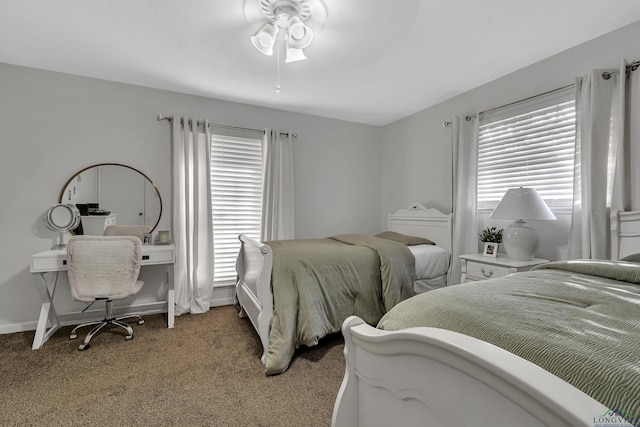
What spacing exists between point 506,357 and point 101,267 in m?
2.77

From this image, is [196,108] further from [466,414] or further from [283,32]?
[466,414]

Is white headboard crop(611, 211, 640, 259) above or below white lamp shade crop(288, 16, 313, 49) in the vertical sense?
below

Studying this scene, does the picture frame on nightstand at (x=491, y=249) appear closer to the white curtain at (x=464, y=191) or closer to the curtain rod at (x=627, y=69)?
the white curtain at (x=464, y=191)

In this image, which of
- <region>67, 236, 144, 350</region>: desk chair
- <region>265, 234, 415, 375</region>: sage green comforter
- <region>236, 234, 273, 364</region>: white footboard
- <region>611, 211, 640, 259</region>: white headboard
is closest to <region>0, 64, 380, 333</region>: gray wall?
<region>67, 236, 144, 350</region>: desk chair

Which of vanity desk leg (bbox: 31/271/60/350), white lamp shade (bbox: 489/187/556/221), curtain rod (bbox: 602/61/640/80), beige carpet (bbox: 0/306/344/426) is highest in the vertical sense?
curtain rod (bbox: 602/61/640/80)

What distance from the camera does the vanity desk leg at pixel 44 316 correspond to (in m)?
2.35

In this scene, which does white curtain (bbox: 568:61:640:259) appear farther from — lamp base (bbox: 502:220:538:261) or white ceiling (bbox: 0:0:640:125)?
white ceiling (bbox: 0:0:640:125)

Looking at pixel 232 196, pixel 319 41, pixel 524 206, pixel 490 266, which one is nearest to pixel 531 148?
pixel 524 206

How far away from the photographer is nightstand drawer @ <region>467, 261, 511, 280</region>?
2330 millimetres

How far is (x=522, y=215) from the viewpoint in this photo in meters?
2.23

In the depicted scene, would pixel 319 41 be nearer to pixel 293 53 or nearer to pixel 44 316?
pixel 293 53

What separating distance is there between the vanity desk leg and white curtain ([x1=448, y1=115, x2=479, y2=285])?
12.3 ft

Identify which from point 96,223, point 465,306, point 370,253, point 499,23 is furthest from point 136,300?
point 499,23

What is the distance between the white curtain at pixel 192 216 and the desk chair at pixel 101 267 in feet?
2.15
